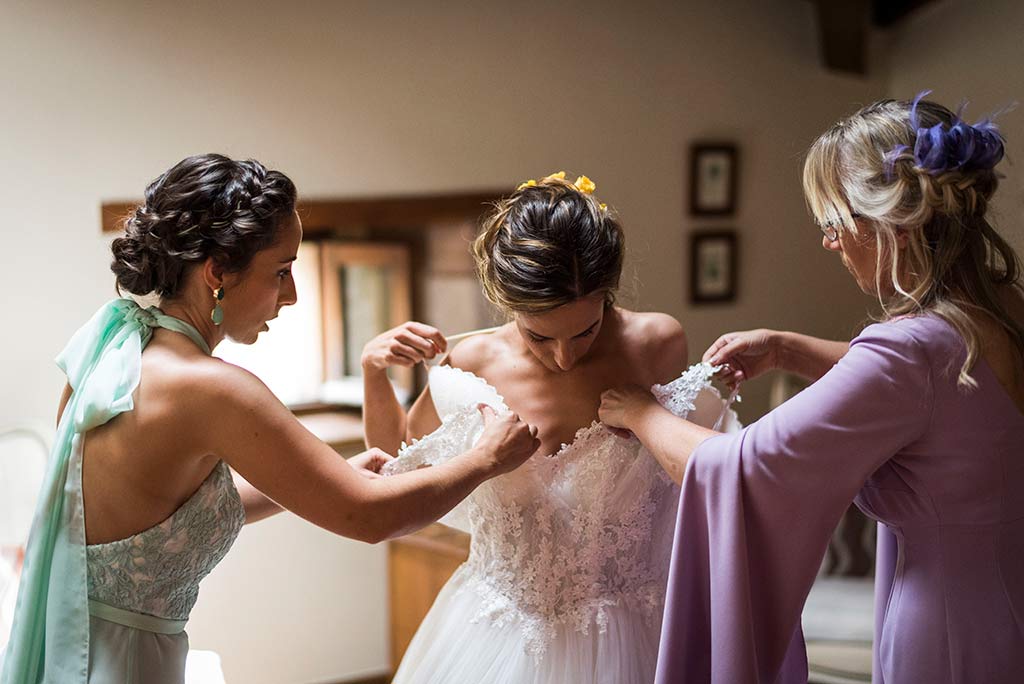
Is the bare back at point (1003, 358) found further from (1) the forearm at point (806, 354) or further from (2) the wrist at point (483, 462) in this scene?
(2) the wrist at point (483, 462)

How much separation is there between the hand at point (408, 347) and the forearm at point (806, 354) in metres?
0.63

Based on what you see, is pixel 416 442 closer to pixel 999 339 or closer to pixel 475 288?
pixel 999 339

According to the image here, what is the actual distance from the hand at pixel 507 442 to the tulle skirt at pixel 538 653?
0.31m

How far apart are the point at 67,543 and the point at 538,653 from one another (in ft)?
2.53

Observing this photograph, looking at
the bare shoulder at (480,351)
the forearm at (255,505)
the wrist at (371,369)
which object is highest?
the bare shoulder at (480,351)

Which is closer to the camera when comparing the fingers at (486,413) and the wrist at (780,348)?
the fingers at (486,413)

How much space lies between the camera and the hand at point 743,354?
1863mm

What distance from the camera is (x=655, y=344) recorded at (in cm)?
187

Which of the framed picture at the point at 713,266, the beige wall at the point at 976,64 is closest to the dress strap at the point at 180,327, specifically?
the beige wall at the point at 976,64

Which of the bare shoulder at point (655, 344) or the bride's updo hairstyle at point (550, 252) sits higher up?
the bride's updo hairstyle at point (550, 252)

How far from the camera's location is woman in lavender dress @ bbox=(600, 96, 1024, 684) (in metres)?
1.46

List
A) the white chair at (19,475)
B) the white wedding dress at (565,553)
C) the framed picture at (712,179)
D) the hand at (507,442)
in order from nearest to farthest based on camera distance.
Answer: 1. the hand at (507,442)
2. the white wedding dress at (565,553)
3. the white chair at (19,475)
4. the framed picture at (712,179)

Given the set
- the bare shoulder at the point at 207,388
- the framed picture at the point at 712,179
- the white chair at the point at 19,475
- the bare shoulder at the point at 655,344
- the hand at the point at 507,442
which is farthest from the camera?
the framed picture at the point at 712,179

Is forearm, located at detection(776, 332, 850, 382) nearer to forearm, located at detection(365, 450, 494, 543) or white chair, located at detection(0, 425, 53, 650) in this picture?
forearm, located at detection(365, 450, 494, 543)
